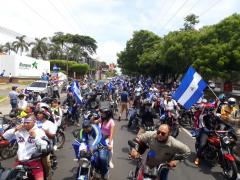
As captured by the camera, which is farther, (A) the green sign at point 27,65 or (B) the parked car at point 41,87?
(A) the green sign at point 27,65

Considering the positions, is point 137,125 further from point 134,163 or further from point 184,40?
point 184,40

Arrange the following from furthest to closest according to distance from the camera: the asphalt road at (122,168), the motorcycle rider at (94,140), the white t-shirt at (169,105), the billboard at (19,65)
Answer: the billboard at (19,65) < the white t-shirt at (169,105) < the asphalt road at (122,168) < the motorcycle rider at (94,140)

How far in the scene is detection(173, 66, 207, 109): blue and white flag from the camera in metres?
12.2

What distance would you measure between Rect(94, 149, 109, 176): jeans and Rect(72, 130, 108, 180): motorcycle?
0.02 metres

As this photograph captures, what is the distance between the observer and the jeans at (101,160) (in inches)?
281

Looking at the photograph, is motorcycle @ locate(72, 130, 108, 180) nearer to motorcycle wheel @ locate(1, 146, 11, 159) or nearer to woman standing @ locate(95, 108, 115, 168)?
woman standing @ locate(95, 108, 115, 168)

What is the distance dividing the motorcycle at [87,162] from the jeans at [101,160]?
2cm

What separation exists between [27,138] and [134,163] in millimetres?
4706

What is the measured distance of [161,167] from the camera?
5562 millimetres

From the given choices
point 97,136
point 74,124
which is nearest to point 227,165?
point 97,136

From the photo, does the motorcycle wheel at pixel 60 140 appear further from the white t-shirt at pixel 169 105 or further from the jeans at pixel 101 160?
the jeans at pixel 101 160

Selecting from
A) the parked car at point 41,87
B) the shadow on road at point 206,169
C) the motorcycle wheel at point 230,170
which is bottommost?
the parked car at point 41,87

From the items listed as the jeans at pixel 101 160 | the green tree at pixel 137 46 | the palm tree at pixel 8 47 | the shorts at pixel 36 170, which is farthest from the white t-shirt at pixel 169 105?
the palm tree at pixel 8 47

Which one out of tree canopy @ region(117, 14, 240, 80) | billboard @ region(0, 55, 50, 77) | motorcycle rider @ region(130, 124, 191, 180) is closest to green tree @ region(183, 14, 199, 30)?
tree canopy @ region(117, 14, 240, 80)
